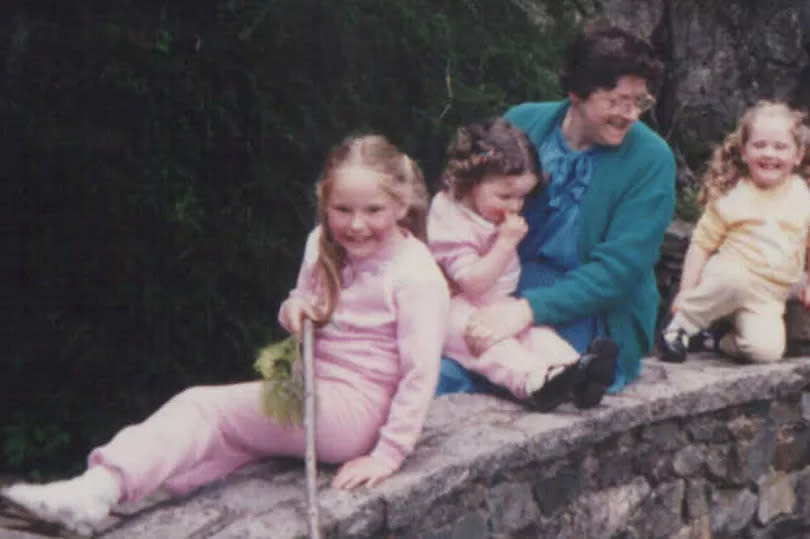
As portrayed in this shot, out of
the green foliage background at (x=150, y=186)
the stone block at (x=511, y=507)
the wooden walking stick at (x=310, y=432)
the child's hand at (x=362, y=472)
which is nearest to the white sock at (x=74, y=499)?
the wooden walking stick at (x=310, y=432)

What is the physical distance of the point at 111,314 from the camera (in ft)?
17.4

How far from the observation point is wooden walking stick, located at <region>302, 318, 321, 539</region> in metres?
2.83

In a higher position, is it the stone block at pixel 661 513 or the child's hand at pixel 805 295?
the child's hand at pixel 805 295

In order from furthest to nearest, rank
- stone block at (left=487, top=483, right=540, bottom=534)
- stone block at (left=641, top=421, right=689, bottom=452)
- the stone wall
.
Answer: stone block at (left=641, top=421, right=689, bottom=452), stone block at (left=487, top=483, right=540, bottom=534), the stone wall

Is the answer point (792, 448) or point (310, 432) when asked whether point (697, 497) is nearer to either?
point (792, 448)

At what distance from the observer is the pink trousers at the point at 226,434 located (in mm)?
2887

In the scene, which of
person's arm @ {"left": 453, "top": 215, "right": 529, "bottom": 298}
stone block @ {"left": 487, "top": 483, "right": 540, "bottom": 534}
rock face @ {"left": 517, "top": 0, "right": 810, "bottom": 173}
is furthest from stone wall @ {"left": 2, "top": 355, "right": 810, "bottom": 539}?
rock face @ {"left": 517, "top": 0, "right": 810, "bottom": 173}

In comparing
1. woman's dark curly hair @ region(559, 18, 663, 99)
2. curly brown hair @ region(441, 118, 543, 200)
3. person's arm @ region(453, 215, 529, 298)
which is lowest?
person's arm @ region(453, 215, 529, 298)

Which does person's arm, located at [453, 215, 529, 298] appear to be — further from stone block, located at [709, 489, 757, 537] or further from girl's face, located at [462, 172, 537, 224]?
stone block, located at [709, 489, 757, 537]

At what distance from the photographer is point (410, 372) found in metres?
3.11

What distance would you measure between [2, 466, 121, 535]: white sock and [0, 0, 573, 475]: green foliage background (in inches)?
96.6

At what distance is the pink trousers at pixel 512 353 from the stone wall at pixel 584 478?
9 centimetres

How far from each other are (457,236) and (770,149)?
1.43 metres

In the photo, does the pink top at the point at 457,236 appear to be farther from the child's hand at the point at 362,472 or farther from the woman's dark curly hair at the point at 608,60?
the child's hand at the point at 362,472
